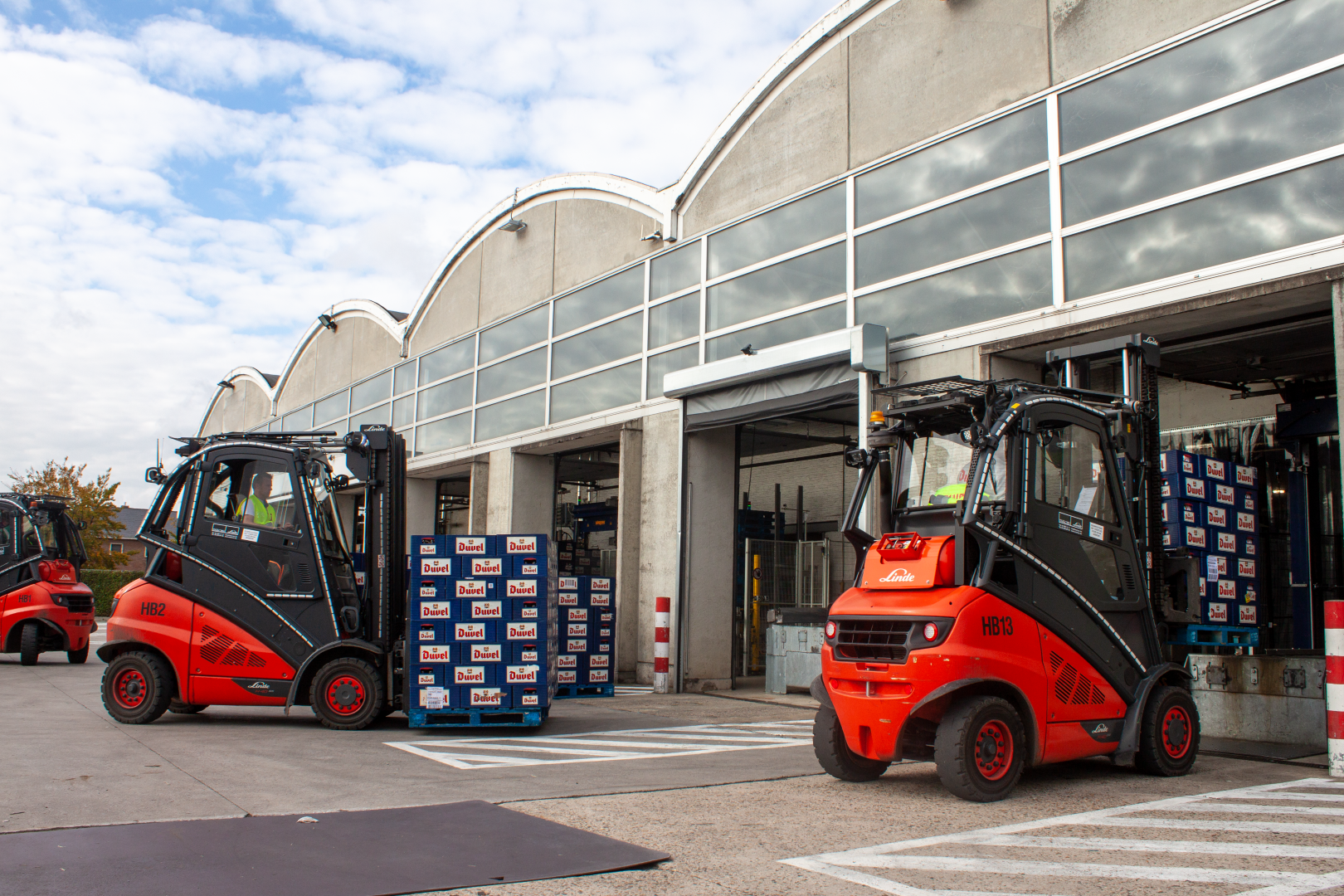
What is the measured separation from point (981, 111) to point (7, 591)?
16.3 metres

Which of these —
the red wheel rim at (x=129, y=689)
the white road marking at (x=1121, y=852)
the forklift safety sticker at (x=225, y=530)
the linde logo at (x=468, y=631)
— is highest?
the forklift safety sticker at (x=225, y=530)

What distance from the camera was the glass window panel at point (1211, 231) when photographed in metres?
8.86

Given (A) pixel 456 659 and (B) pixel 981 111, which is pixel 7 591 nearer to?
(A) pixel 456 659

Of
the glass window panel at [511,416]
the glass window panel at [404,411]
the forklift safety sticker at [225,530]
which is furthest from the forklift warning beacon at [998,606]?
the glass window panel at [404,411]

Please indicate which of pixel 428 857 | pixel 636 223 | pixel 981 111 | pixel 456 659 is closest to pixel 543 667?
pixel 456 659

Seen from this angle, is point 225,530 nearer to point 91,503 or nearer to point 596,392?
point 596,392

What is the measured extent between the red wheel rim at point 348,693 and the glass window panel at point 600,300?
880 cm

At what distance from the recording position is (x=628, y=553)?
53.7ft

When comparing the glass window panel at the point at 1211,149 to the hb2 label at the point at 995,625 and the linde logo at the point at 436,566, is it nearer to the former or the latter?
the hb2 label at the point at 995,625

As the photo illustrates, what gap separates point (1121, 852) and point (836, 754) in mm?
2255

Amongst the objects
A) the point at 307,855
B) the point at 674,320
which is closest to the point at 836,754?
the point at 307,855

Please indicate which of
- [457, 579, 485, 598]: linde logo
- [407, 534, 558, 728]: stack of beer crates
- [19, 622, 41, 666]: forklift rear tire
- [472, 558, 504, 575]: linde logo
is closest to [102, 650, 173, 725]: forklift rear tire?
[407, 534, 558, 728]: stack of beer crates

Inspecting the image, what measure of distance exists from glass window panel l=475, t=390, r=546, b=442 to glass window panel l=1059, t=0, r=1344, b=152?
10.9m

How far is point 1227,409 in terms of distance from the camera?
15961 millimetres
